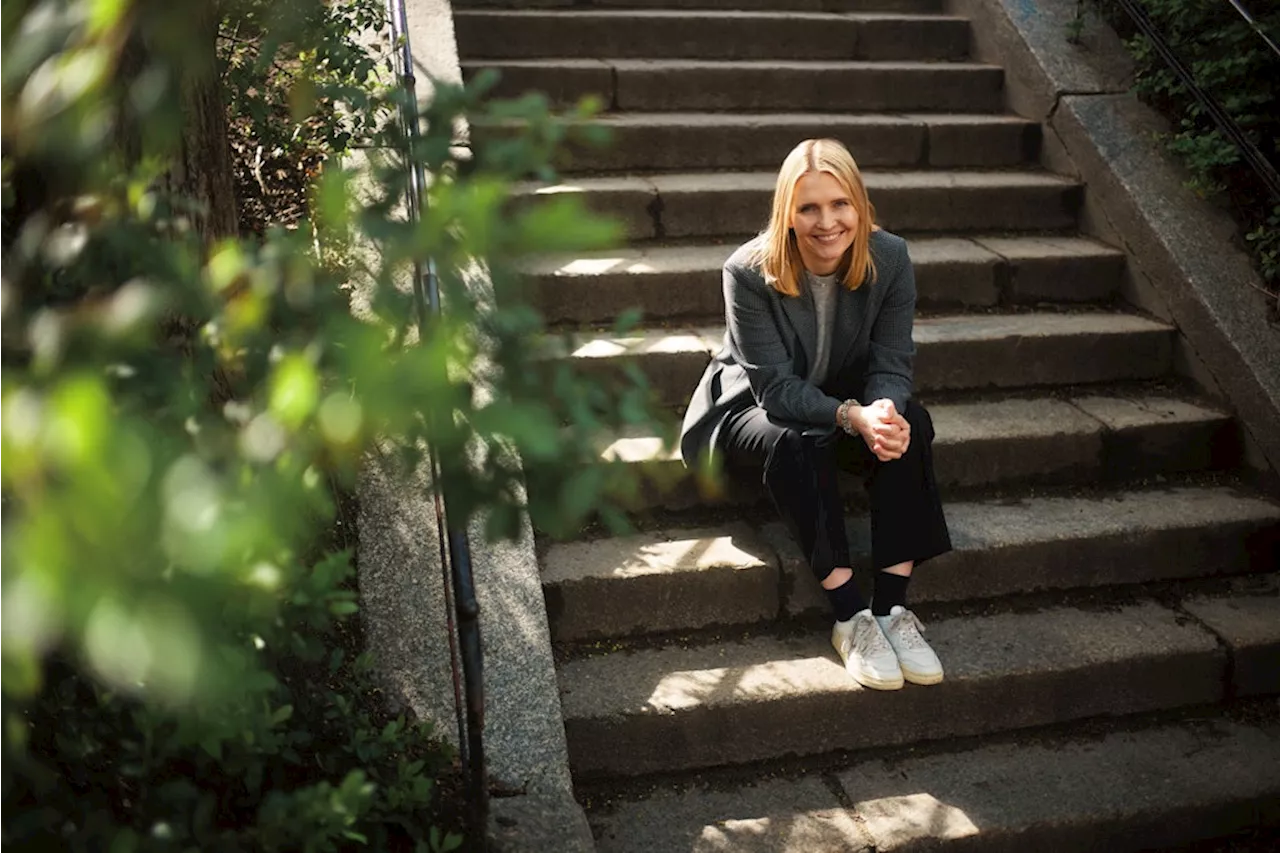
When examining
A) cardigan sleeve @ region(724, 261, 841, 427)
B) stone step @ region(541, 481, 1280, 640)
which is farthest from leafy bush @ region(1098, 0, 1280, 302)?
cardigan sleeve @ region(724, 261, 841, 427)

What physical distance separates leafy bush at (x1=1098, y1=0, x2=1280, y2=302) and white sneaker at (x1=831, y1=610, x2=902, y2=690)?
2.18 meters

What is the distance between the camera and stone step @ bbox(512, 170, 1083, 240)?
4.45m

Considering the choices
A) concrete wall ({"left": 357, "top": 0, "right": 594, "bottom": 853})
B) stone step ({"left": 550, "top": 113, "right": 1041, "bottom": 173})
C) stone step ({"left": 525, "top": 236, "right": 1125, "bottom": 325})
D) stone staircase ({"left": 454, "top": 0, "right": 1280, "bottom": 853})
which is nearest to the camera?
concrete wall ({"left": 357, "top": 0, "right": 594, "bottom": 853})

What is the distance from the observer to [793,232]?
10.7 ft

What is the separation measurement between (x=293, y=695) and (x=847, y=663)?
1.57 meters

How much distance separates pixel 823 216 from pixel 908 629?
1.22 metres

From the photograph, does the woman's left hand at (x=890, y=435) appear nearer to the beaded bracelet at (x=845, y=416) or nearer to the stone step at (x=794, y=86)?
the beaded bracelet at (x=845, y=416)

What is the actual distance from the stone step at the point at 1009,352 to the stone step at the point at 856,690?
1011 mm

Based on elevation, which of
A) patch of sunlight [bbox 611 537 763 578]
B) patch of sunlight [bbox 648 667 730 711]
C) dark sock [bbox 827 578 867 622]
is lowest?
patch of sunlight [bbox 648 667 730 711]

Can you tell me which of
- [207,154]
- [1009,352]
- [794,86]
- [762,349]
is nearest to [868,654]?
[762,349]

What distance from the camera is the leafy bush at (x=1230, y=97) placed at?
4.08m

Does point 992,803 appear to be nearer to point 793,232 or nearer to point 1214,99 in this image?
point 793,232

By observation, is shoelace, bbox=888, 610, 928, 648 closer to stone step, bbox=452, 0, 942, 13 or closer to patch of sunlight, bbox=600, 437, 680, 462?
patch of sunlight, bbox=600, 437, 680, 462

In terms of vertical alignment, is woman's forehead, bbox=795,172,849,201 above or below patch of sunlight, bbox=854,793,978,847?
above
